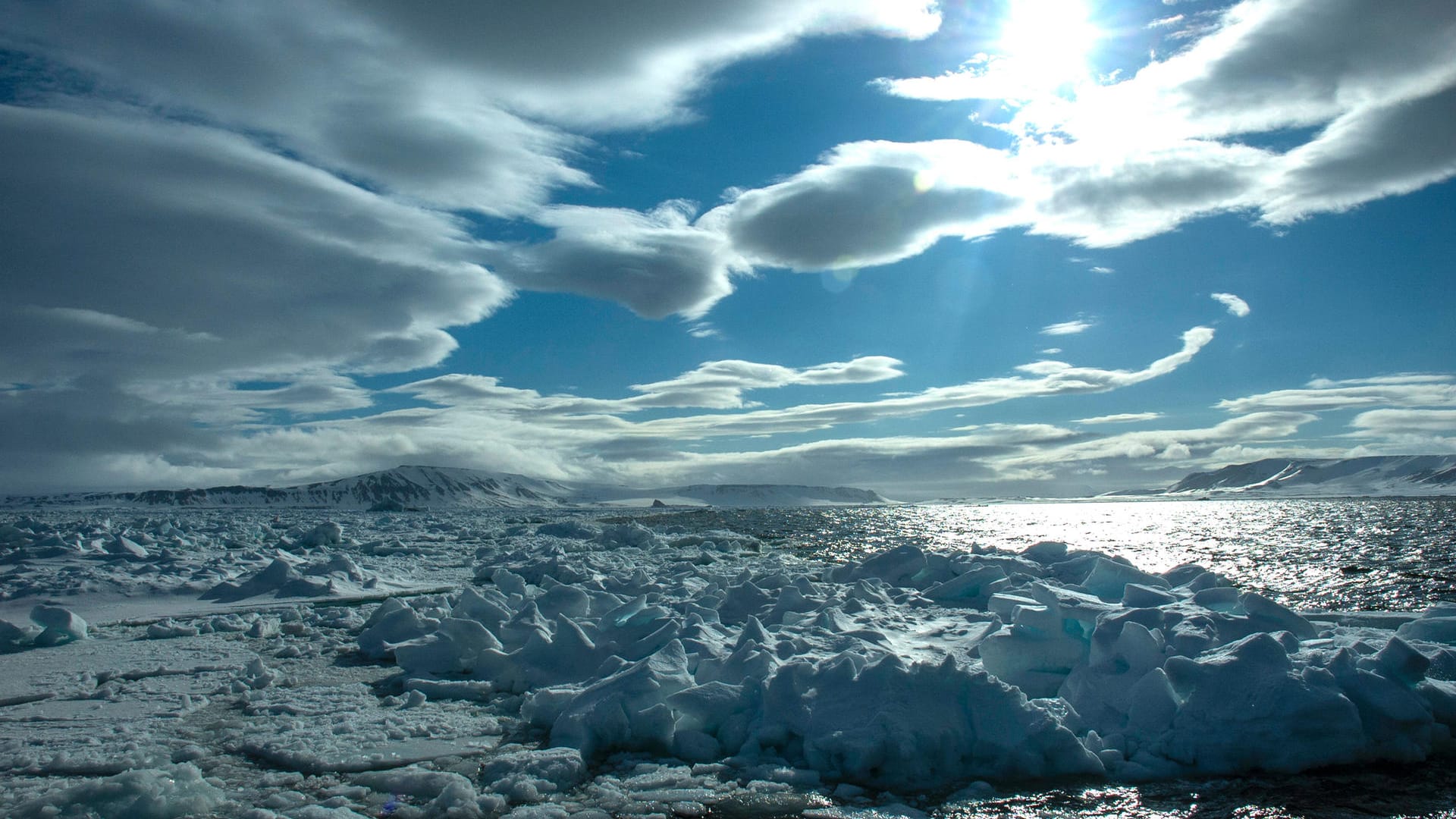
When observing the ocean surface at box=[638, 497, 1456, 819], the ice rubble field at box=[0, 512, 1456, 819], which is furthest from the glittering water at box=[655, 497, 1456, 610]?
the ice rubble field at box=[0, 512, 1456, 819]

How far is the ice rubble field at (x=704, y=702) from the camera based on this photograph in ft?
18.8

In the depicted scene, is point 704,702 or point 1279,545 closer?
point 704,702

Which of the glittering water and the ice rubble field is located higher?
the ice rubble field

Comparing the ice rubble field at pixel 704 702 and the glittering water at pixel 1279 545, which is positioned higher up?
the ice rubble field at pixel 704 702

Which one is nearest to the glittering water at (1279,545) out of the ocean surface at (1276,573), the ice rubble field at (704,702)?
the ocean surface at (1276,573)

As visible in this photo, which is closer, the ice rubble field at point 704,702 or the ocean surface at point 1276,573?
the ocean surface at point 1276,573

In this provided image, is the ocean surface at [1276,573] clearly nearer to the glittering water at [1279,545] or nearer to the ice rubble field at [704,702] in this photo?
the glittering water at [1279,545]

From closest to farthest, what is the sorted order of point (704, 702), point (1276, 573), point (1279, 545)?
point (704, 702) < point (1276, 573) < point (1279, 545)

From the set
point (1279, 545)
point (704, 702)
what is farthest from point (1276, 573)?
point (704, 702)

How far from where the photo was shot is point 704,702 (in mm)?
6836

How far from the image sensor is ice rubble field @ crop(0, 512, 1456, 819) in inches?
226

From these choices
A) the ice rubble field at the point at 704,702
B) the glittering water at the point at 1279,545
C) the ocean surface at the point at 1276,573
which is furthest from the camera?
the glittering water at the point at 1279,545

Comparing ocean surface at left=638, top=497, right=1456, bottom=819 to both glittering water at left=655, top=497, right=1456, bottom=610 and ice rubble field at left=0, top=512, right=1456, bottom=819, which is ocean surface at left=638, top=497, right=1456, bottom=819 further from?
ice rubble field at left=0, top=512, right=1456, bottom=819

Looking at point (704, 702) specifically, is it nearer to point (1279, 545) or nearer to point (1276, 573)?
point (1276, 573)
